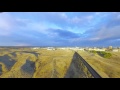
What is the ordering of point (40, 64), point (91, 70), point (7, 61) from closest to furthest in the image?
point (91, 70)
point (7, 61)
point (40, 64)

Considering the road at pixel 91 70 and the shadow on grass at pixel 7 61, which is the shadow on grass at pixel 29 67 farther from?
the road at pixel 91 70

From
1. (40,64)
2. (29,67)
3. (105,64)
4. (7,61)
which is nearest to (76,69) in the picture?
(105,64)

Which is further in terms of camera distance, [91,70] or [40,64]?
[40,64]

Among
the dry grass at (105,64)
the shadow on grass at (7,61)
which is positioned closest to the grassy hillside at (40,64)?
the shadow on grass at (7,61)

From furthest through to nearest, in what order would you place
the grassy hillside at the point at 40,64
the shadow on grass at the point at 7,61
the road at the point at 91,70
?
the shadow on grass at the point at 7,61 < the grassy hillside at the point at 40,64 < the road at the point at 91,70

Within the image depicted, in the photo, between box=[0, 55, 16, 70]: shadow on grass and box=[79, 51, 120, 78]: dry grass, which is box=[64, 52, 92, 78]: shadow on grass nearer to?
box=[79, 51, 120, 78]: dry grass

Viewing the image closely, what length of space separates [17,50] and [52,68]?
2.80 feet

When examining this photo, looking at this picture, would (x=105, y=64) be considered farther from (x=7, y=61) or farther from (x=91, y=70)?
(x=7, y=61)

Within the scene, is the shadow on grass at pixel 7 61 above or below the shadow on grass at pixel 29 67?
above

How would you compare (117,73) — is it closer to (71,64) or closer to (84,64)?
(84,64)

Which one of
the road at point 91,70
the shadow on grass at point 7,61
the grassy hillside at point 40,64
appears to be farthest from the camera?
the shadow on grass at point 7,61
